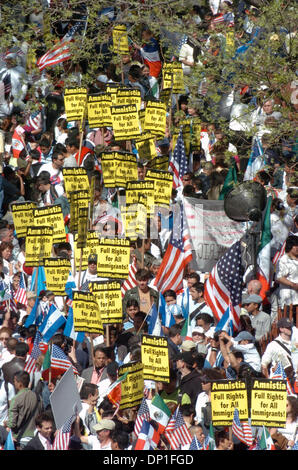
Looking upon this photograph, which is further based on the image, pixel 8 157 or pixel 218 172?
pixel 8 157

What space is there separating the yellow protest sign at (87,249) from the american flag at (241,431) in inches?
165

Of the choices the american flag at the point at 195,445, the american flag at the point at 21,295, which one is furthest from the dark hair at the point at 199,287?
the american flag at the point at 195,445

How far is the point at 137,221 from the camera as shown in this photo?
17.9 metres

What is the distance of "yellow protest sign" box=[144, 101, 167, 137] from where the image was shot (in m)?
19.6

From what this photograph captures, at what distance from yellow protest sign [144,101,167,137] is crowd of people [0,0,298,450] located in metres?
0.41

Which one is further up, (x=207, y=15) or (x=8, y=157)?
(x=207, y=15)

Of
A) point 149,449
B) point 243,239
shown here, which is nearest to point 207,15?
point 243,239

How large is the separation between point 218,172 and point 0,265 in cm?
319

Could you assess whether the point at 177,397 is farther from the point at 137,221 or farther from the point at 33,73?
the point at 33,73

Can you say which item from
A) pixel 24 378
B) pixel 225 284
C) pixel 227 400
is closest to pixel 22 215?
pixel 225 284

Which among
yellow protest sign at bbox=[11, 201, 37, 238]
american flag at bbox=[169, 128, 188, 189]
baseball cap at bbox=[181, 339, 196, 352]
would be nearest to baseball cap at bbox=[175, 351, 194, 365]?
baseball cap at bbox=[181, 339, 196, 352]

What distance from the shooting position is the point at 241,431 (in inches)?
518

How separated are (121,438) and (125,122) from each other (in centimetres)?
670

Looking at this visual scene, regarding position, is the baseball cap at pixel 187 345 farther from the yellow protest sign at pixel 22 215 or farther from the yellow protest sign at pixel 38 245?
the yellow protest sign at pixel 22 215
